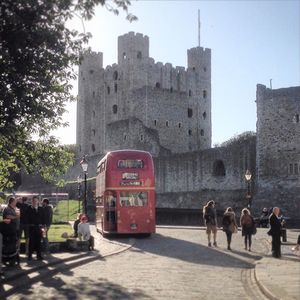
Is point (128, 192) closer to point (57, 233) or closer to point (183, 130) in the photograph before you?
point (57, 233)

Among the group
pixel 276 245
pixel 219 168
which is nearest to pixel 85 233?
pixel 276 245

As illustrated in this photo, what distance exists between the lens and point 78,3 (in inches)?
399

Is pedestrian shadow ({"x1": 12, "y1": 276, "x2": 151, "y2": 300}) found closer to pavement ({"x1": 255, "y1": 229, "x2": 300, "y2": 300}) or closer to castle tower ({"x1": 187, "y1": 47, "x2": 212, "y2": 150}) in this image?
pavement ({"x1": 255, "y1": 229, "x2": 300, "y2": 300})

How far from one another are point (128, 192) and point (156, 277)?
28.8 ft

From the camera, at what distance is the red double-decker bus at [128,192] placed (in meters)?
19.0

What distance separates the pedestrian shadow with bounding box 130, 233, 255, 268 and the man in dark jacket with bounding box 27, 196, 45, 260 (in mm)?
3395

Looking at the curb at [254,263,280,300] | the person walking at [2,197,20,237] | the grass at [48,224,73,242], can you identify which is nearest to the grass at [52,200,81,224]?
the grass at [48,224,73,242]

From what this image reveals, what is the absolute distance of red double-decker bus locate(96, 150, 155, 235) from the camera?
62.3ft

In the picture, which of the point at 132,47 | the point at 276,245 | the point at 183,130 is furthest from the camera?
the point at 183,130

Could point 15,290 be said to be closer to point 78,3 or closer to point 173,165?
point 78,3

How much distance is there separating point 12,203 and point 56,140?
568 cm

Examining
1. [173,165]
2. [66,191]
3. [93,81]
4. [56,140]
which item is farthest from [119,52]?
[56,140]

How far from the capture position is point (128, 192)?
19.1 metres

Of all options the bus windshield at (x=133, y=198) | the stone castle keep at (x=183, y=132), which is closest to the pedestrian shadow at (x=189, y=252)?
the bus windshield at (x=133, y=198)
